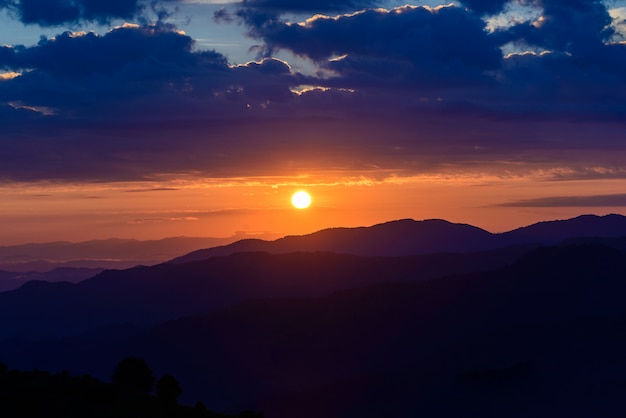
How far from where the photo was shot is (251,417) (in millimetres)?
110625

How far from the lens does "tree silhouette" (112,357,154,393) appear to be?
127125mm

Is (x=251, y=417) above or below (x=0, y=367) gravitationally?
below

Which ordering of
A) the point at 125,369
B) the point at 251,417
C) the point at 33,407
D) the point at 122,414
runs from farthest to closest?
1. the point at 125,369
2. the point at 251,417
3. the point at 122,414
4. the point at 33,407

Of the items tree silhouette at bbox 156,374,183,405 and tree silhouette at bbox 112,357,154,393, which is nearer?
tree silhouette at bbox 156,374,183,405

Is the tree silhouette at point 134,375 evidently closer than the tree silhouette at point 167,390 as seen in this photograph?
No

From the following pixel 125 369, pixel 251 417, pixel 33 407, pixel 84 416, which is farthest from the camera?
pixel 125 369

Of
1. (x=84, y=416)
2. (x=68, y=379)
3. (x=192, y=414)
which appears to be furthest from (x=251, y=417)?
(x=84, y=416)

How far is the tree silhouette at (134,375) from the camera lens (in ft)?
417

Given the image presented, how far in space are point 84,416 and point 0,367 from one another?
1004 inches

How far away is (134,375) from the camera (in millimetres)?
128125

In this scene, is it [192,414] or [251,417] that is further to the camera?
[251,417]

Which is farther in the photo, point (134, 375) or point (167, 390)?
point (134, 375)

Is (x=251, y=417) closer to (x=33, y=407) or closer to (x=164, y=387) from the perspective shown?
(x=164, y=387)

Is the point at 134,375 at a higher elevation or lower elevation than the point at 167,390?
lower
